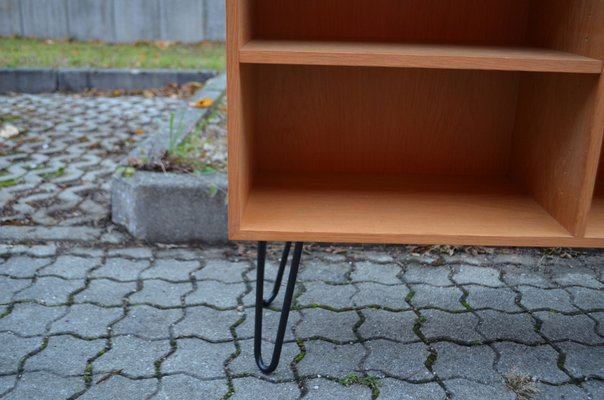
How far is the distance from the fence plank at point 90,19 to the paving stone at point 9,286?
6.44 meters

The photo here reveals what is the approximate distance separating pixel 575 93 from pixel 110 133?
11.3 ft

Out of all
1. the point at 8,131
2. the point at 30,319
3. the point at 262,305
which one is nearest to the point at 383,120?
the point at 262,305

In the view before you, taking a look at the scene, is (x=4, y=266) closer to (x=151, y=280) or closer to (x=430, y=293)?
(x=151, y=280)

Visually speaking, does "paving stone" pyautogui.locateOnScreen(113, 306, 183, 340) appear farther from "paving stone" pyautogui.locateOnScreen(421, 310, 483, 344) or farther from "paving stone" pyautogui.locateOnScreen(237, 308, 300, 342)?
"paving stone" pyautogui.locateOnScreen(421, 310, 483, 344)

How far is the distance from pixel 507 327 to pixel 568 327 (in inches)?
8.4

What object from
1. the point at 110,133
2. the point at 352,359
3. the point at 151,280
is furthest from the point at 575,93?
the point at 110,133

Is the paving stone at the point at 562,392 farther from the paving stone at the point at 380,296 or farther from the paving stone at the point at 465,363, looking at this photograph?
the paving stone at the point at 380,296

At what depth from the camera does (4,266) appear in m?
2.46

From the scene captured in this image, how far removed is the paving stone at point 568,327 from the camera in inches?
81.7

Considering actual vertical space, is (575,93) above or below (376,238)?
above

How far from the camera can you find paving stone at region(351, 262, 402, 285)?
2.45m

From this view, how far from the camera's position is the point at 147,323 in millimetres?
2098

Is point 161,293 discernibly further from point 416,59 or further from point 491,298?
point 416,59

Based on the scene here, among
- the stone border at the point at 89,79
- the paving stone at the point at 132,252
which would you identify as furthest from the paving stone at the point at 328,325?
the stone border at the point at 89,79
